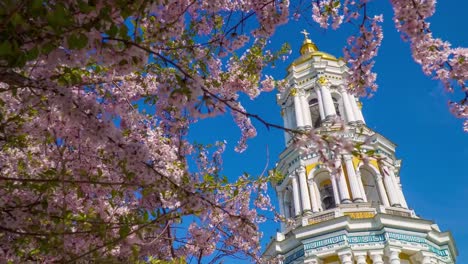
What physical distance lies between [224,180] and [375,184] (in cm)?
1425

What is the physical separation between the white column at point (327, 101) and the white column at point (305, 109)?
2.77ft

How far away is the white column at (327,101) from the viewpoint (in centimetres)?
1918

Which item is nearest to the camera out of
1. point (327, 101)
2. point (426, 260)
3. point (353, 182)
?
point (426, 260)

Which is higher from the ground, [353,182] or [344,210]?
[353,182]

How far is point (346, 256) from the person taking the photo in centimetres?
1525

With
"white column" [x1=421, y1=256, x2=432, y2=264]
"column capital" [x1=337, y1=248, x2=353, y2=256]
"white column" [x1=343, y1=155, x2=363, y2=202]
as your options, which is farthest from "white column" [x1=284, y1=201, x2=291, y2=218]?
"white column" [x1=421, y1=256, x2=432, y2=264]

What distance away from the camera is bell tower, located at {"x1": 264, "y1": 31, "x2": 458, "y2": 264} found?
1572 centimetres

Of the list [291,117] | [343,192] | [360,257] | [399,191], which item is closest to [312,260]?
[360,257]

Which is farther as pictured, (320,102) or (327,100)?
(320,102)

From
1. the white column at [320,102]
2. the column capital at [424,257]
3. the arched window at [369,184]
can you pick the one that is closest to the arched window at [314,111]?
the white column at [320,102]

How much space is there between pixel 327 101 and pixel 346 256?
7.26m

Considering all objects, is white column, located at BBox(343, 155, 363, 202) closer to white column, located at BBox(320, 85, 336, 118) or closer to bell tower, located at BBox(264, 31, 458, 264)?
bell tower, located at BBox(264, 31, 458, 264)

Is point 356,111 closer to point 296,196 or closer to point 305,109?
point 305,109

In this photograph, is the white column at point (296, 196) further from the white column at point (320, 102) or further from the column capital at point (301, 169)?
the white column at point (320, 102)
